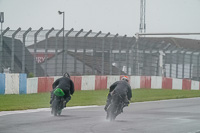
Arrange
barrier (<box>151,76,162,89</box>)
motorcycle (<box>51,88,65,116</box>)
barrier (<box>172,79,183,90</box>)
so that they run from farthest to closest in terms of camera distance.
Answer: barrier (<box>172,79,183,90</box>) → barrier (<box>151,76,162,89</box>) → motorcycle (<box>51,88,65,116</box>)

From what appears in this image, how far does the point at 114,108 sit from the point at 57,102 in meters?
2.18

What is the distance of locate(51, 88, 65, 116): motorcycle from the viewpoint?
50.2 ft

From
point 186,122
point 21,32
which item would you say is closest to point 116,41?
point 21,32

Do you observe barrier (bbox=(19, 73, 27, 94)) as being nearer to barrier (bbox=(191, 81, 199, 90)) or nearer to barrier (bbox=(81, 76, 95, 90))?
barrier (bbox=(81, 76, 95, 90))

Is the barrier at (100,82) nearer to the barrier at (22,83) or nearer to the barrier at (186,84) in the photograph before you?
the barrier at (22,83)

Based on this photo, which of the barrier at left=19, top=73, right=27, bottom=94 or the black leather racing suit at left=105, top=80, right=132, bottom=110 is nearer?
the black leather racing suit at left=105, top=80, right=132, bottom=110

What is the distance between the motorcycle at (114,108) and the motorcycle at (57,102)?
1901mm

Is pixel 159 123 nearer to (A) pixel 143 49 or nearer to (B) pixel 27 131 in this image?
(B) pixel 27 131

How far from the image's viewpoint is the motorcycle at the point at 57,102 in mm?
15308

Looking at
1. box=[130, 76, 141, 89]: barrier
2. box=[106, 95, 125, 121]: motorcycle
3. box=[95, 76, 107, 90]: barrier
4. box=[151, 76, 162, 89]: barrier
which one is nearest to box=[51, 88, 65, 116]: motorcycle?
box=[106, 95, 125, 121]: motorcycle

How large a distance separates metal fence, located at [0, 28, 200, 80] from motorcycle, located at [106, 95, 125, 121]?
12.4 meters

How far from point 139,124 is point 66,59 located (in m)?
16.1

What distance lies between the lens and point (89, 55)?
2914 centimetres

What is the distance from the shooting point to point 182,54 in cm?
3638
